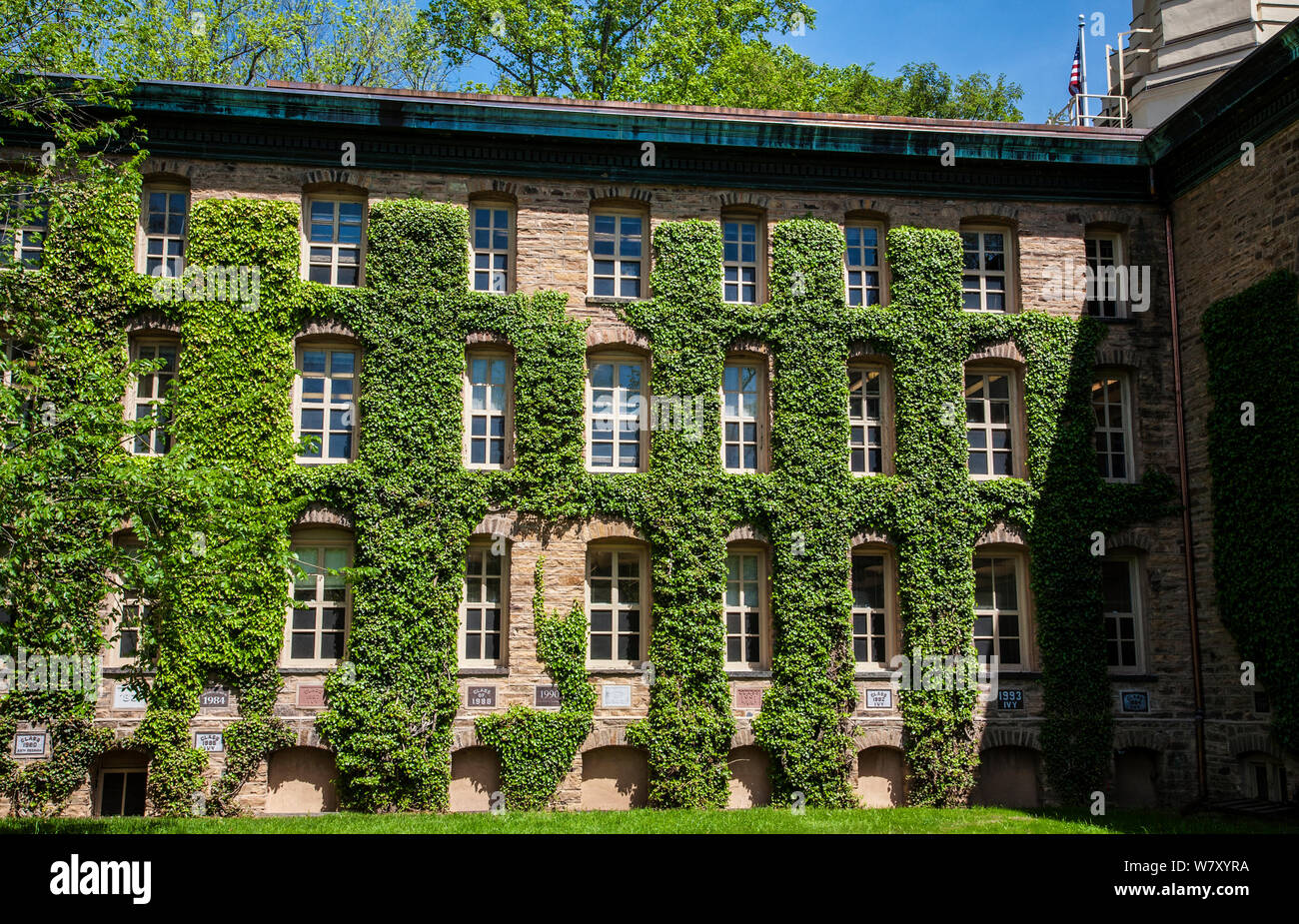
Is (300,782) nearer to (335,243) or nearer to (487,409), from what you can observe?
(487,409)

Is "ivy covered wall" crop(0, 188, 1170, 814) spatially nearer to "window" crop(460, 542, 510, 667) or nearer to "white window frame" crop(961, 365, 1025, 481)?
"white window frame" crop(961, 365, 1025, 481)

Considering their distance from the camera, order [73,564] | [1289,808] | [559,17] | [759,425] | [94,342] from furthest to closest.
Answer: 1. [559,17]
2. [759,425]
3. [94,342]
4. [1289,808]
5. [73,564]

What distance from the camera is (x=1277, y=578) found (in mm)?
17062

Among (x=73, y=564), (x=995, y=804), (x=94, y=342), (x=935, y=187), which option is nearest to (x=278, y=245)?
(x=94, y=342)

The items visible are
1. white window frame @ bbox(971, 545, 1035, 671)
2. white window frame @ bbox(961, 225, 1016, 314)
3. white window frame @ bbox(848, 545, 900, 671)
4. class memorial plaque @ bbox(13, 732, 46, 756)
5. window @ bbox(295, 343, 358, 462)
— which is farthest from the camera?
white window frame @ bbox(961, 225, 1016, 314)

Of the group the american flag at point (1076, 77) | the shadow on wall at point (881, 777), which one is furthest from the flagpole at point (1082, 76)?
the shadow on wall at point (881, 777)

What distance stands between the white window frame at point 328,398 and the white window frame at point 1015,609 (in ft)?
35.5

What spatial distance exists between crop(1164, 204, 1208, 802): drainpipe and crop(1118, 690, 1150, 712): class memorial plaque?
0.80m

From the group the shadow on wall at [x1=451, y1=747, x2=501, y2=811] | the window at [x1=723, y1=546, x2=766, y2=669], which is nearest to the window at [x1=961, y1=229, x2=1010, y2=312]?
the window at [x1=723, y1=546, x2=766, y2=669]

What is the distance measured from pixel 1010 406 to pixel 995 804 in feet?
22.5

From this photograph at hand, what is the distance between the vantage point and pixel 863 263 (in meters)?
20.1

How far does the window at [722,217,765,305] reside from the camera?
19.8 meters

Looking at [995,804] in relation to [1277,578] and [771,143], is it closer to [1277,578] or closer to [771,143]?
[1277,578]

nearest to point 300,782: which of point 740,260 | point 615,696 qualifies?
point 615,696
